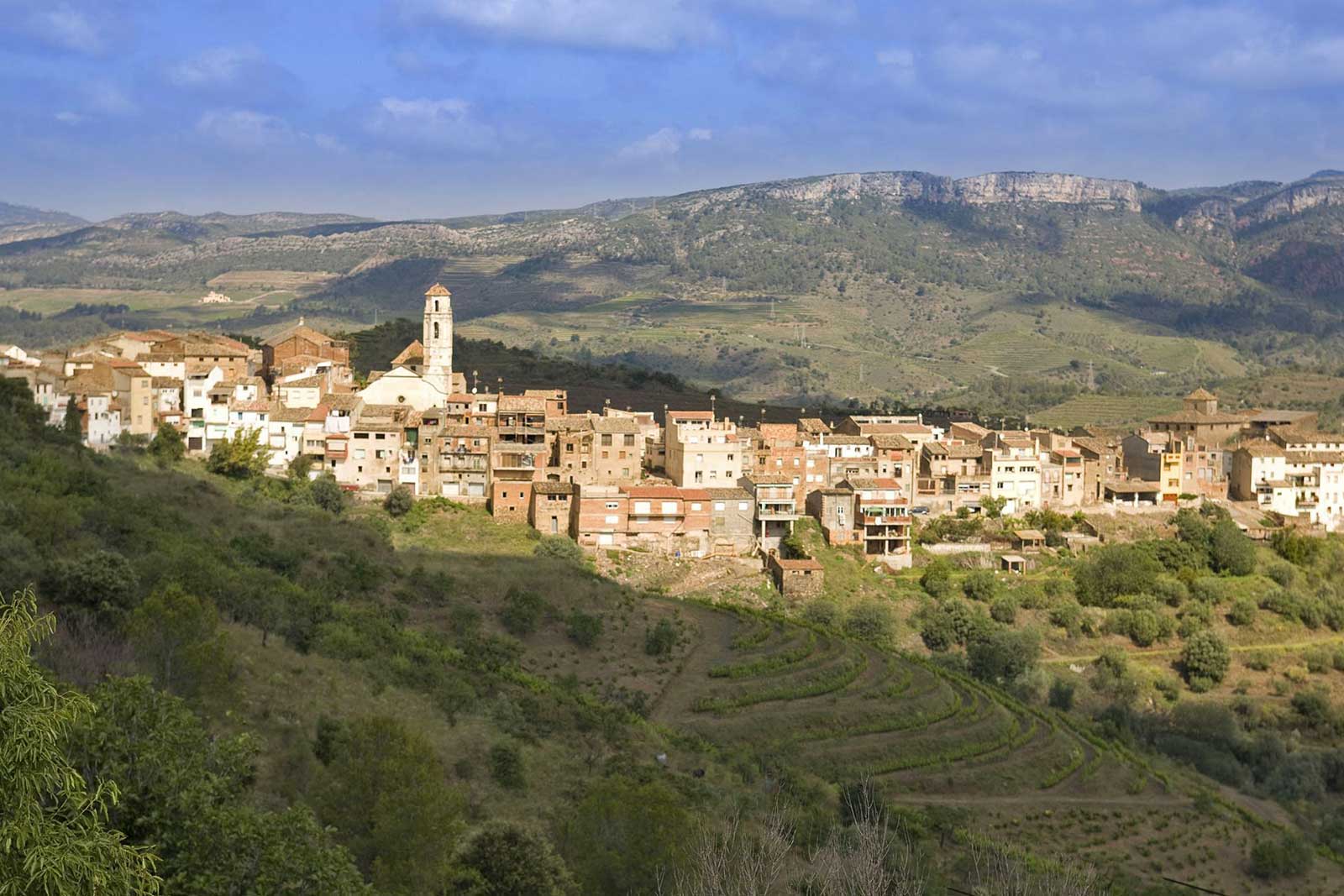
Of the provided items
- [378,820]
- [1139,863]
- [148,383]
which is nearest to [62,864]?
[378,820]

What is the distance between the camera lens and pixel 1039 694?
1371 inches

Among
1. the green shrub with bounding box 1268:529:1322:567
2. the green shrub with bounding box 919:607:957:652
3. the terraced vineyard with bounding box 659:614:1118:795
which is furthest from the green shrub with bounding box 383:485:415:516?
the green shrub with bounding box 1268:529:1322:567

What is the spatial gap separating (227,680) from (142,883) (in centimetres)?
1136

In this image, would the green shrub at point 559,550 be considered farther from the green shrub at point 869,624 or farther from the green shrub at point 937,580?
the green shrub at point 937,580

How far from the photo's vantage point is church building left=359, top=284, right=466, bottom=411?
42156 mm

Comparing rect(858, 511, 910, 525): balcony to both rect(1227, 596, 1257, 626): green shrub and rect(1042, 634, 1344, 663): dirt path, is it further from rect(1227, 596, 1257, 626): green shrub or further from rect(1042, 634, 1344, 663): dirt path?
rect(1227, 596, 1257, 626): green shrub

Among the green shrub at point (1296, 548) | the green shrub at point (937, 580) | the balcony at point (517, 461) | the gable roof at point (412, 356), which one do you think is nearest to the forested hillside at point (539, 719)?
the green shrub at point (937, 580)

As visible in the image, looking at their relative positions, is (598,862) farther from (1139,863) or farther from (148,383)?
(148,383)

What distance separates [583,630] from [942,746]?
8305mm

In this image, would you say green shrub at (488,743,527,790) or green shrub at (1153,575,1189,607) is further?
green shrub at (1153,575,1189,607)

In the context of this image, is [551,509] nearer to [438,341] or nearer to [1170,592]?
[438,341]

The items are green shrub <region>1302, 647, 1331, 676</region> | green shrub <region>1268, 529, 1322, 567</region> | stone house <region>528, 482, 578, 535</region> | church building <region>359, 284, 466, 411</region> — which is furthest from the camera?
green shrub <region>1268, 529, 1322, 567</region>

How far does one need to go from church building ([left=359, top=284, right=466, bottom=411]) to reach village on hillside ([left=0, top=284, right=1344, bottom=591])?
73 mm

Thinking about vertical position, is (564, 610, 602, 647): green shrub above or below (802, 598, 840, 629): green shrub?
above
